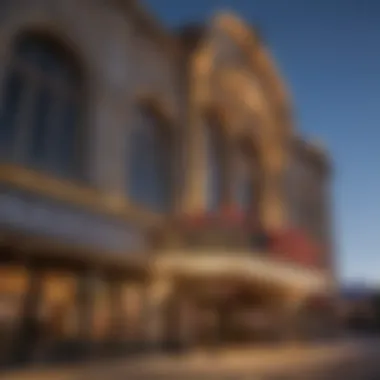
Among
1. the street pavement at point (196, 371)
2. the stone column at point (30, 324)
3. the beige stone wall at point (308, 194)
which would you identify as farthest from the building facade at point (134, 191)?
the beige stone wall at point (308, 194)

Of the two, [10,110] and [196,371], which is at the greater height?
[10,110]

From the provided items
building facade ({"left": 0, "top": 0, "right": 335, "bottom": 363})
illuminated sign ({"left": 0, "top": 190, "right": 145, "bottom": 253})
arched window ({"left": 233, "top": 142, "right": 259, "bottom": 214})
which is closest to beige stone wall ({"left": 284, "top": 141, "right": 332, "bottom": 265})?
arched window ({"left": 233, "top": 142, "right": 259, "bottom": 214})

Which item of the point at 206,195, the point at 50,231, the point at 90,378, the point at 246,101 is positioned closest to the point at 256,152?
the point at 246,101

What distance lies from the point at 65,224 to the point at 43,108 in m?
3.06

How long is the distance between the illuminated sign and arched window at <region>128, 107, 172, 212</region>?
1.51 meters

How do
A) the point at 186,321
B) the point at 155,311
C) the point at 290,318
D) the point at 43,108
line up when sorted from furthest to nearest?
the point at 290,318 → the point at 186,321 → the point at 155,311 → the point at 43,108

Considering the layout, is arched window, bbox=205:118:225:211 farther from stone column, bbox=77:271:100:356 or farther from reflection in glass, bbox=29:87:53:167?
reflection in glass, bbox=29:87:53:167

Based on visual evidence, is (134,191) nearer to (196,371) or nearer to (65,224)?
(65,224)

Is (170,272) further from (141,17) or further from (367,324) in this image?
(367,324)

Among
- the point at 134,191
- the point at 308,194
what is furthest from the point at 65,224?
the point at 308,194

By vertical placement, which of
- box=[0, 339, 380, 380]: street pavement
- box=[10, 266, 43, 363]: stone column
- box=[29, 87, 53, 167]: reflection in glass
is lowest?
box=[0, 339, 380, 380]: street pavement

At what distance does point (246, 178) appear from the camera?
23953 millimetres

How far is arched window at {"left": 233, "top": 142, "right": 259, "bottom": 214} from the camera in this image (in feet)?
75.2

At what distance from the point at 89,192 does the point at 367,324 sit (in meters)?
29.6
